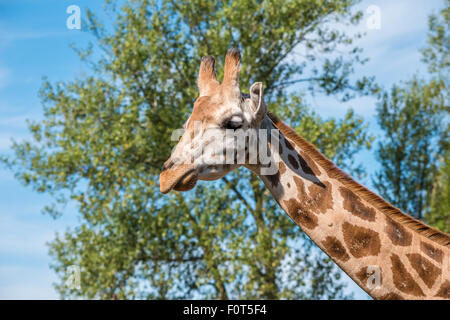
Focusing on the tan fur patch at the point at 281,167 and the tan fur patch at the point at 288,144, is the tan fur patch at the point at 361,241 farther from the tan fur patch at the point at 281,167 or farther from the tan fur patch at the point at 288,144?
the tan fur patch at the point at 288,144

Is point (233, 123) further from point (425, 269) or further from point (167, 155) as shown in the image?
point (167, 155)

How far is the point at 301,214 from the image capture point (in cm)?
512

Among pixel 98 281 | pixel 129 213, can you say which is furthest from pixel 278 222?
pixel 98 281

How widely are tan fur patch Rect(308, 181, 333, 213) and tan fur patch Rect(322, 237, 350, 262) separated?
0.30 metres

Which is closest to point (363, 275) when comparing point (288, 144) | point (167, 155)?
point (288, 144)

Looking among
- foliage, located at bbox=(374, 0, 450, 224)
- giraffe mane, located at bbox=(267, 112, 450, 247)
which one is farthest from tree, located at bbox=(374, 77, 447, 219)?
giraffe mane, located at bbox=(267, 112, 450, 247)

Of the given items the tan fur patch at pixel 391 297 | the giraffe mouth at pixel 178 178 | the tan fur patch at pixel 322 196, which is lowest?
the tan fur patch at pixel 391 297

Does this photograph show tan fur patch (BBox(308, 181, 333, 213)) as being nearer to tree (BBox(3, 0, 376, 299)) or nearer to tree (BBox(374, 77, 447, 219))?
tree (BBox(3, 0, 376, 299))

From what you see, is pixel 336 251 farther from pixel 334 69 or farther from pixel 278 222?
pixel 334 69

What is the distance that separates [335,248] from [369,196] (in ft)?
2.25

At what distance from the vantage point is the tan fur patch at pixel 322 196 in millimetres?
5082

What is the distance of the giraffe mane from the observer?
16.7 feet

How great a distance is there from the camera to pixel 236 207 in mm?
17656

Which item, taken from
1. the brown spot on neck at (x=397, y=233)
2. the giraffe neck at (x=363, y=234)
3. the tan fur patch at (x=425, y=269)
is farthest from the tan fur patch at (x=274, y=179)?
the tan fur patch at (x=425, y=269)
